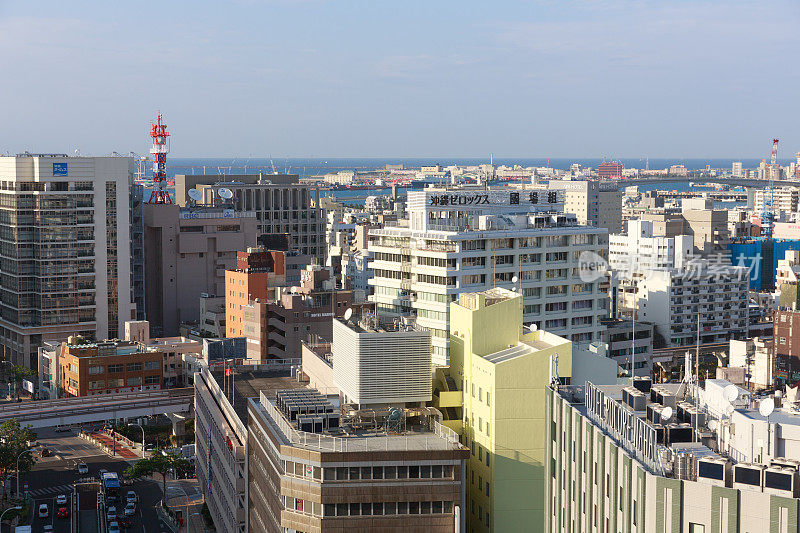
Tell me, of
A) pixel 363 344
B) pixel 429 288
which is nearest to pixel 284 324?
pixel 429 288

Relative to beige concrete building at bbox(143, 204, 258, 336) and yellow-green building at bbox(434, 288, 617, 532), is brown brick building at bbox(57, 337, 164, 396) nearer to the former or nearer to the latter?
beige concrete building at bbox(143, 204, 258, 336)

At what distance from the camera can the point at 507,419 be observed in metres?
25.2

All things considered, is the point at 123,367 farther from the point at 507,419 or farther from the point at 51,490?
the point at 507,419

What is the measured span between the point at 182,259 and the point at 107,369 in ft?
69.6

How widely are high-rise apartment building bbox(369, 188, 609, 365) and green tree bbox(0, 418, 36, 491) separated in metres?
14.2

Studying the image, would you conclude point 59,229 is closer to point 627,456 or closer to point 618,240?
point 618,240

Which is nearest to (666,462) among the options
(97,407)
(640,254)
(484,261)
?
(484,261)

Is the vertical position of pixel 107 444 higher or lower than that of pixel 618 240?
lower

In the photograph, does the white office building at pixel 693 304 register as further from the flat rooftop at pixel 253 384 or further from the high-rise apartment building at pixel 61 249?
the flat rooftop at pixel 253 384

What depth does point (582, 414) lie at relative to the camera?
18.9 metres

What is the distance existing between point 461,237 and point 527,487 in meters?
15.6

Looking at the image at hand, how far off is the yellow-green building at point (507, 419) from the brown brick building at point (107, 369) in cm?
3041

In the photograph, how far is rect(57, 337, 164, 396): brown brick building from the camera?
174 feet

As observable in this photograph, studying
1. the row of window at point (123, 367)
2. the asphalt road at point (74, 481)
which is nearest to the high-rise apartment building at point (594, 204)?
the row of window at point (123, 367)
